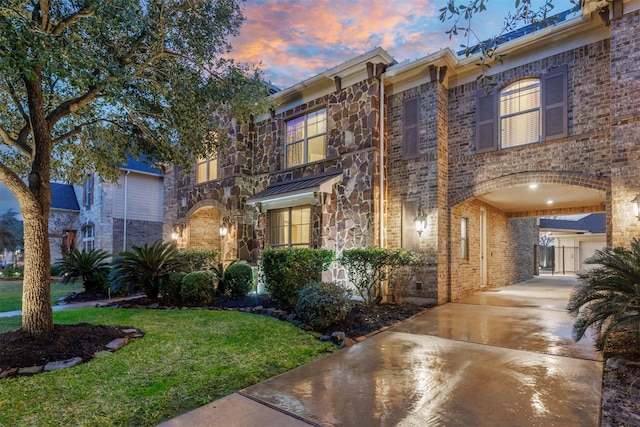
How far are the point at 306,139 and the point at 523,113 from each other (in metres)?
6.16

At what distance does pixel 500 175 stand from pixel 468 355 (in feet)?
17.3

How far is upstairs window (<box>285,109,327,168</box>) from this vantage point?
11398 mm

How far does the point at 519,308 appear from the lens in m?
8.56

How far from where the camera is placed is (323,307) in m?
6.15

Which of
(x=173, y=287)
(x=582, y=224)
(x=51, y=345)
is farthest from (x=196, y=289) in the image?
(x=582, y=224)

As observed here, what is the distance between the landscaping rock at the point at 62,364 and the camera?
414 centimetres


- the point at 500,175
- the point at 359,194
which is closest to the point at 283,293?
the point at 359,194

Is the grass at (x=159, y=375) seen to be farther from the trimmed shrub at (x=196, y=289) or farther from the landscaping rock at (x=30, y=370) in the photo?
the trimmed shrub at (x=196, y=289)

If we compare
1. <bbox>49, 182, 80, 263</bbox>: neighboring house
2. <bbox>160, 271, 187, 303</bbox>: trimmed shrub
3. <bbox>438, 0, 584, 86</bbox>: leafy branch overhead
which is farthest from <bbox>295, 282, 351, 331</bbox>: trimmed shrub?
<bbox>49, 182, 80, 263</bbox>: neighboring house

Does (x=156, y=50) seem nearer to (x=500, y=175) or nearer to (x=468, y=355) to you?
(x=468, y=355)

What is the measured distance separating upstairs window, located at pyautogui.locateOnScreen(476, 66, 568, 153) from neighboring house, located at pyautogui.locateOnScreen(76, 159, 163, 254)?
15.6 m

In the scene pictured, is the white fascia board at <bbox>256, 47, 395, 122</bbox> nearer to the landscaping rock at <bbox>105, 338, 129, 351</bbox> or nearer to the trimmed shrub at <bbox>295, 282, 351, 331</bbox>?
the trimmed shrub at <bbox>295, 282, 351, 331</bbox>

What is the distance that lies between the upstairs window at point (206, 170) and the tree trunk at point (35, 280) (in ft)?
30.3

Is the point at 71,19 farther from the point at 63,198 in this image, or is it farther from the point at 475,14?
the point at 63,198
